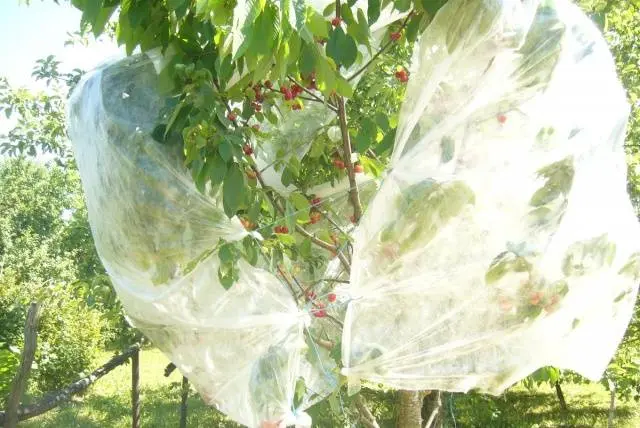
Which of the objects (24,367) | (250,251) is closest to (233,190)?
(250,251)

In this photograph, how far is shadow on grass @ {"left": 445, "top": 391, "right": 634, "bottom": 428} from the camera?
21.1ft

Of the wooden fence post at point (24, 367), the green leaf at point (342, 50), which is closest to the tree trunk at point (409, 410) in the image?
the green leaf at point (342, 50)

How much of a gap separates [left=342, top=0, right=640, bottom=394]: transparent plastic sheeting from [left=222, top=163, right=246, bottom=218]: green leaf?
30 centimetres

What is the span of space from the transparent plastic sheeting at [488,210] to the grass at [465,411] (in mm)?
4819

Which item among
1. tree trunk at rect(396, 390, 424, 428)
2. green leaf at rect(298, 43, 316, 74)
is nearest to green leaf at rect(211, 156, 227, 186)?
green leaf at rect(298, 43, 316, 74)

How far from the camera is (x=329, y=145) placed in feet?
7.71

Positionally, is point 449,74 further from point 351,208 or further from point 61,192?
point 61,192

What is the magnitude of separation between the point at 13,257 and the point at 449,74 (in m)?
22.2

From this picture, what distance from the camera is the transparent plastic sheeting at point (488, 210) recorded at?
4.65ft

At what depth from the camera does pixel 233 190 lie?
59.9 inches

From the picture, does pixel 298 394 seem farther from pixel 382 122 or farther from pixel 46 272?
pixel 46 272

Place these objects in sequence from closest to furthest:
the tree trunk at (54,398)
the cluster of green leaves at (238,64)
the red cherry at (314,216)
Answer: the cluster of green leaves at (238,64) < the red cherry at (314,216) < the tree trunk at (54,398)

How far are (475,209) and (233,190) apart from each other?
22.0 inches

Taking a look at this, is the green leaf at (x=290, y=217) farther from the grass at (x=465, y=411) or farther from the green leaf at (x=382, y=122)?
the grass at (x=465, y=411)
